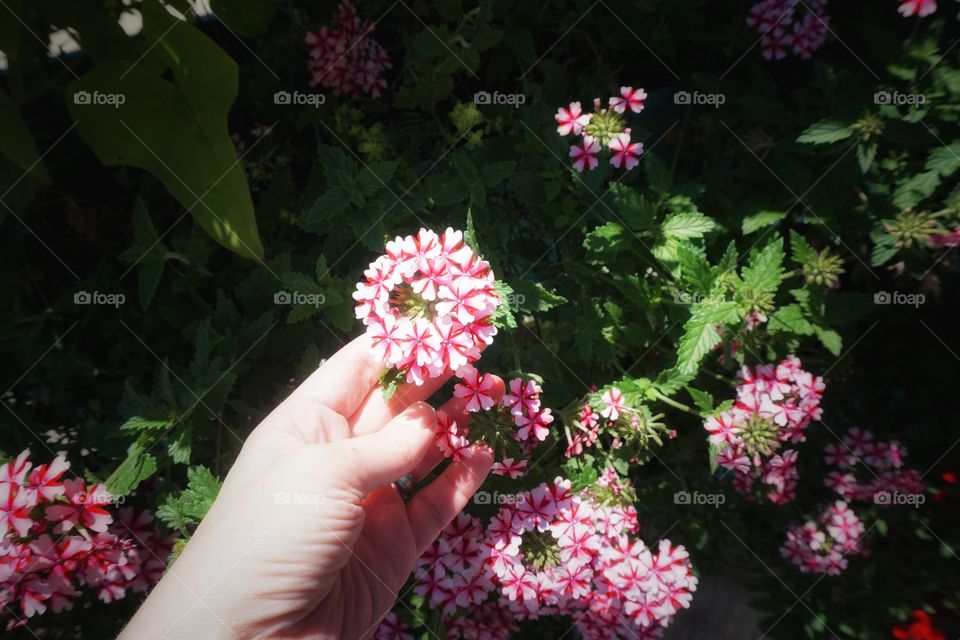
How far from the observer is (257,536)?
1.15m

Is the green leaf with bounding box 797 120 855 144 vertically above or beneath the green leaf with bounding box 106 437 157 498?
above

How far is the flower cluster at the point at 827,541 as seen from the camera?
6.10 feet

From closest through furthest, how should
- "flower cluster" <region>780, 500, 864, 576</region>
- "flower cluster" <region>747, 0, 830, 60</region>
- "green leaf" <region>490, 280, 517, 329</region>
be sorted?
"green leaf" <region>490, 280, 517, 329</region>
"flower cluster" <region>747, 0, 830, 60</region>
"flower cluster" <region>780, 500, 864, 576</region>

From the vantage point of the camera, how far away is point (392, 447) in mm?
1259

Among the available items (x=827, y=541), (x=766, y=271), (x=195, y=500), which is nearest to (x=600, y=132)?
(x=766, y=271)

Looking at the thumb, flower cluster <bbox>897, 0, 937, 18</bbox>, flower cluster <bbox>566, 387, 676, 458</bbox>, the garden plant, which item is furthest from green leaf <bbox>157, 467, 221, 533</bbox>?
flower cluster <bbox>897, 0, 937, 18</bbox>

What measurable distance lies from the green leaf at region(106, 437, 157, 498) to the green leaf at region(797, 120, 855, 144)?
5.89 ft

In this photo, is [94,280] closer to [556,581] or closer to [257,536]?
[257,536]

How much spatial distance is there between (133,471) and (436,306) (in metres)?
0.90

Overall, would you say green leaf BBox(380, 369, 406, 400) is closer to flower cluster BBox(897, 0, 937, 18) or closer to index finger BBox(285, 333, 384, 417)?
index finger BBox(285, 333, 384, 417)

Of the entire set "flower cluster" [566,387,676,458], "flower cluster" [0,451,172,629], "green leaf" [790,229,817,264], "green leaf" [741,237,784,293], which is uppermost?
"green leaf" [790,229,817,264]

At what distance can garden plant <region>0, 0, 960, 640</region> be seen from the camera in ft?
4.71

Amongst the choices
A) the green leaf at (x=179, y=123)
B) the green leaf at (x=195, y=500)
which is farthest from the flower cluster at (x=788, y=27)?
the green leaf at (x=195, y=500)

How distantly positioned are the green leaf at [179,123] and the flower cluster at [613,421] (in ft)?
3.06
